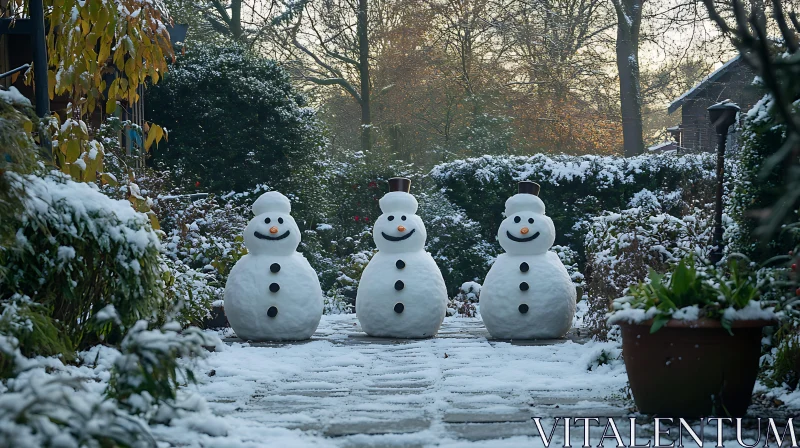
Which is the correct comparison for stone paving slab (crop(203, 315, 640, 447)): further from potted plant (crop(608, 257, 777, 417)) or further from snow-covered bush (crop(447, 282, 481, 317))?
snow-covered bush (crop(447, 282, 481, 317))

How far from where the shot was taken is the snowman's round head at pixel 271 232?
279 inches

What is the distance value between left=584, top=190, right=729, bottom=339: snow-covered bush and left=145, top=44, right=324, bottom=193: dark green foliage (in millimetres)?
6289

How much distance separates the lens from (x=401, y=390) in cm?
463

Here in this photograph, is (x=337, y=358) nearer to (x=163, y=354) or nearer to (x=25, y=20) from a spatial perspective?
(x=163, y=354)

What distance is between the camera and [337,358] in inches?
233

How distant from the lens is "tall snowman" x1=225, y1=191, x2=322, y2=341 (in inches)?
272

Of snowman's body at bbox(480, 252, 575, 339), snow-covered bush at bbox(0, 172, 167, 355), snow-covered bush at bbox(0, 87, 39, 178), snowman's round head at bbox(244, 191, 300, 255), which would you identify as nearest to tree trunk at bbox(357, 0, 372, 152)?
snowman's round head at bbox(244, 191, 300, 255)

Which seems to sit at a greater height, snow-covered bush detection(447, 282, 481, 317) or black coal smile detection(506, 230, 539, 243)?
black coal smile detection(506, 230, 539, 243)

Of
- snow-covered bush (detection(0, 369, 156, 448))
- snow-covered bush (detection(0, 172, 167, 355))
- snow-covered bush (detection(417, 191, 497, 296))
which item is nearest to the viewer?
snow-covered bush (detection(0, 369, 156, 448))

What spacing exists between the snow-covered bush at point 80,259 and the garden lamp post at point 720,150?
13.0ft

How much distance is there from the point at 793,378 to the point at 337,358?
3.11 metres

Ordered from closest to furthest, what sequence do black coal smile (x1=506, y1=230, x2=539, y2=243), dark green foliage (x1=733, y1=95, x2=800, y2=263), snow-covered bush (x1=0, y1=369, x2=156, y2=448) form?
1. snow-covered bush (x1=0, y1=369, x2=156, y2=448)
2. dark green foliage (x1=733, y1=95, x2=800, y2=263)
3. black coal smile (x1=506, y1=230, x2=539, y2=243)

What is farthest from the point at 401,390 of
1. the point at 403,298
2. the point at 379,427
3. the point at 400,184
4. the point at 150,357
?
the point at 400,184

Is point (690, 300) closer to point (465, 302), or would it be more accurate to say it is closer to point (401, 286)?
point (401, 286)
